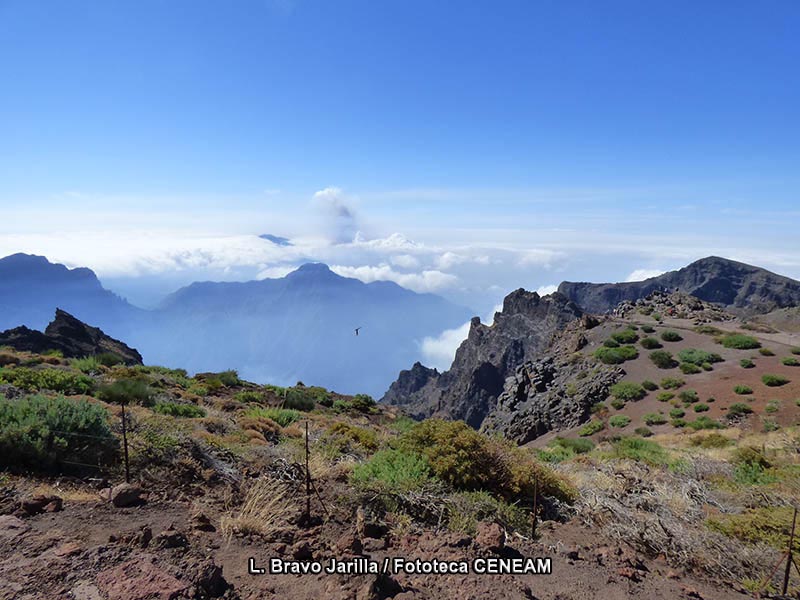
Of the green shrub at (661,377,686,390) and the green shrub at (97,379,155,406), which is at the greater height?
the green shrub at (97,379,155,406)

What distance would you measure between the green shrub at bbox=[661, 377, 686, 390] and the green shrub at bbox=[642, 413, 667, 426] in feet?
14.4

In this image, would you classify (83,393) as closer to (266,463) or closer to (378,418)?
(266,463)

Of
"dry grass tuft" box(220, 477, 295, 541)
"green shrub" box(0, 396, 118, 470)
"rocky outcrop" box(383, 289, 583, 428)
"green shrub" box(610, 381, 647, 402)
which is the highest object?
"green shrub" box(0, 396, 118, 470)

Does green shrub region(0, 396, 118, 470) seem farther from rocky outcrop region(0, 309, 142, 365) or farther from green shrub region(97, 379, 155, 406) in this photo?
rocky outcrop region(0, 309, 142, 365)

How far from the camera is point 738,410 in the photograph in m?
22.4

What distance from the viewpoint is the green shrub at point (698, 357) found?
1219 inches

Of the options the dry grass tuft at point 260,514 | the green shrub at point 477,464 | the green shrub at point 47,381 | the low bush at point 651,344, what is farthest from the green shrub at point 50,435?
the low bush at point 651,344

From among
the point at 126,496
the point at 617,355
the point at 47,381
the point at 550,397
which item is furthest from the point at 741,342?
the point at 47,381

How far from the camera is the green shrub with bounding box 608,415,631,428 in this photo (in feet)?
84.2

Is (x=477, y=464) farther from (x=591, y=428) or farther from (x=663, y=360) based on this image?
(x=663, y=360)

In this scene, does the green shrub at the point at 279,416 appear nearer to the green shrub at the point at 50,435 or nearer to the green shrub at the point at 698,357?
the green shrub at the point at 50,435

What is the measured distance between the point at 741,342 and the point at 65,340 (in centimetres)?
5209

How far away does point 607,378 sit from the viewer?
31.9 meters

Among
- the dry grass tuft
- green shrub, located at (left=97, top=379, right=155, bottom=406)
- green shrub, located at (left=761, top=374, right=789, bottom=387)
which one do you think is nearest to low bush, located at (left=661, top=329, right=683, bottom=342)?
green shrub, located at (left=761, top=374, right=789, bottom=387)
